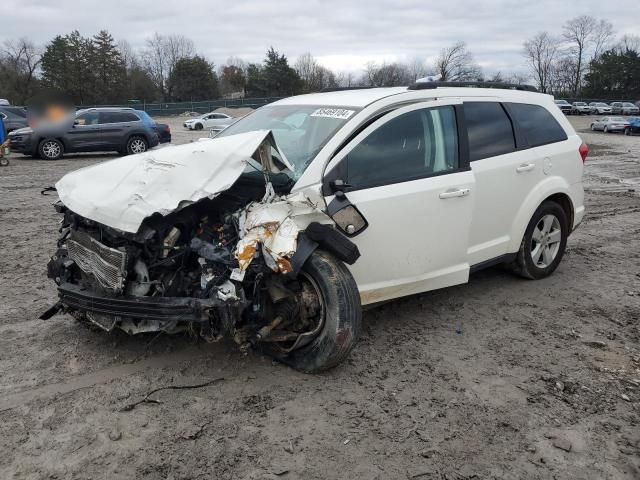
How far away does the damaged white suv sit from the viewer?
3.38m

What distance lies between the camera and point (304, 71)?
8519cm

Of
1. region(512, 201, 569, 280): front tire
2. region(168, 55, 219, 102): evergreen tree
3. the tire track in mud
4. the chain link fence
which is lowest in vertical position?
the tire track in mud

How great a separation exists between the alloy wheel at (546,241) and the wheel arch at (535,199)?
0.22m

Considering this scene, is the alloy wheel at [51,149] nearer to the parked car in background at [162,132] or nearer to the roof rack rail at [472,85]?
the parked car in background at [162,132]

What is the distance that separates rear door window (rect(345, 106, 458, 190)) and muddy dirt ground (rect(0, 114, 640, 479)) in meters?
1.24

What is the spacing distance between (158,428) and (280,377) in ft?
2.83

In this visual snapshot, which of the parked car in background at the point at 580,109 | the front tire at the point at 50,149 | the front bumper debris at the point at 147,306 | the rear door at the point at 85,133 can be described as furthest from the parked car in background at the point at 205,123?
the parked car in background at the point at 580,109

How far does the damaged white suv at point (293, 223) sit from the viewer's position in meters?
3.38

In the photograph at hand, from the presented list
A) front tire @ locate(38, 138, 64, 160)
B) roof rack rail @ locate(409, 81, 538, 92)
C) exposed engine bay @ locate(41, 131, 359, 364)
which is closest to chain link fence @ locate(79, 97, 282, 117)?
front tire @ locate(38, 138, 64, 160)

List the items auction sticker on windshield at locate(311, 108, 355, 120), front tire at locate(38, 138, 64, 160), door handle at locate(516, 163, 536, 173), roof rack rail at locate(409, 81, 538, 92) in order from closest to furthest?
auction sticker on windshield at locate(311, 108, 355, 120) < roof rack rail at locate(409, 81, 538, 92) < door handle at locate(516, 163, 536, 173) < front tire at locate(38, 138, 64, 160)

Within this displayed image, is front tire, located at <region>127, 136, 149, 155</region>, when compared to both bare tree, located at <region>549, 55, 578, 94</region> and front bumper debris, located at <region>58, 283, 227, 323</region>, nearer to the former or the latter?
front bumper debris, located at <region>58, 283, 227, 323</region>

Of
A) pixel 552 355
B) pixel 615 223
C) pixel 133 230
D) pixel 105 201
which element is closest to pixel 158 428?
pixel 133 230

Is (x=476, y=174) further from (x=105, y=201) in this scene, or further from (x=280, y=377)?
(x=105, y=201)

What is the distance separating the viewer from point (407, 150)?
4172 mm
